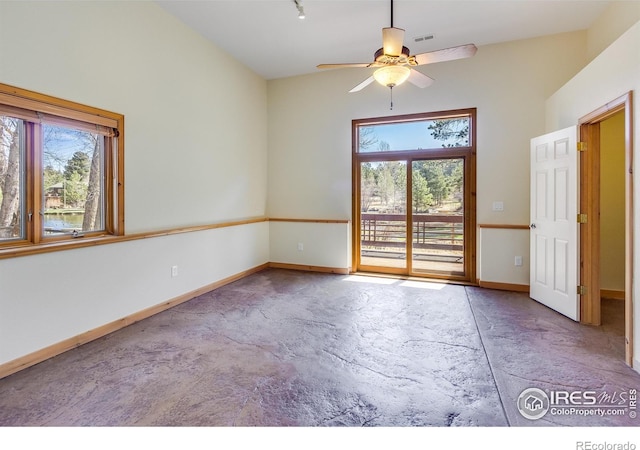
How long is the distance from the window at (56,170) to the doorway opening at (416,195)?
3.46 meters

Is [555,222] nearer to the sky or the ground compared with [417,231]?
nearer to the sky

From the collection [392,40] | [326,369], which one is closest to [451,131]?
[392,40]

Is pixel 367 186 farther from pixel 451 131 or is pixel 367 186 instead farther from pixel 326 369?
pixel 326 369

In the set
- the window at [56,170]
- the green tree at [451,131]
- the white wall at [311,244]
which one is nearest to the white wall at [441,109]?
the white wall at [311,244]

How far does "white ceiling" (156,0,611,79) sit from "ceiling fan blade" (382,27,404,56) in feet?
3.79

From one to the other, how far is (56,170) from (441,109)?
15.5 feet

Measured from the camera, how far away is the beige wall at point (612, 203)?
385cm

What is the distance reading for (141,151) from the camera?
335cm

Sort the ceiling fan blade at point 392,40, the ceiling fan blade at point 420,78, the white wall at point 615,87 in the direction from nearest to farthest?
the white wall at point 615,87 < the ceiling fan blade at point 392,40 < the ceiling fan blade at point 420,78

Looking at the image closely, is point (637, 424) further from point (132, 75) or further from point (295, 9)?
point (132, 75)

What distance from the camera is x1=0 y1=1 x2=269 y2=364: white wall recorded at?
238 centimetres

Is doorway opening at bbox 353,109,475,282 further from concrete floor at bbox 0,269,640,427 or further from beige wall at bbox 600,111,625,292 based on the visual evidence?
beige wall at bbox 600,111,625,292

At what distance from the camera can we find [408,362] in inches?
95.4

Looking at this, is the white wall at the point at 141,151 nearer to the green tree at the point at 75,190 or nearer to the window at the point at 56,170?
the window at the point at 56,170
